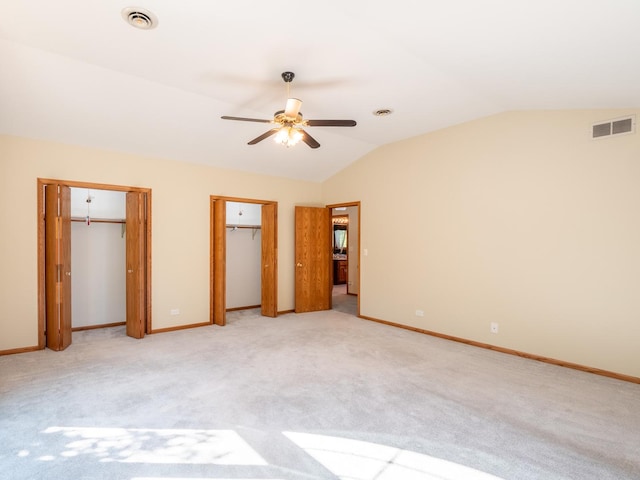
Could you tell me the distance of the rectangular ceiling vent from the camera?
3.41 meters

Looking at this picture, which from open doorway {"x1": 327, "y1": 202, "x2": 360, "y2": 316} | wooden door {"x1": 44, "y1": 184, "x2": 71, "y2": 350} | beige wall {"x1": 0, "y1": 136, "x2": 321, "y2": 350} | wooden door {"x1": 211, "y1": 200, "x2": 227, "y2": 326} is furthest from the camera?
open doorway {"x1": 327, "y1": 202, "x2": 360, "y2": 316}

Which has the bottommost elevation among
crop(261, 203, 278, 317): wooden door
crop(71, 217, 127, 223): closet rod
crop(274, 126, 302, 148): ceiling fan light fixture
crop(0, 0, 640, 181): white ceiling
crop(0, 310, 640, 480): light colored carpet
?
crop(0, 310, 640, 480): light colored carpet

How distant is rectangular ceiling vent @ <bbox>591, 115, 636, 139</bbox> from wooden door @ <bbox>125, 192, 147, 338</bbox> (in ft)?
18.3

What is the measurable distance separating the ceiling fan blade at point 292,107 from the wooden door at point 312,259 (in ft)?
11.5

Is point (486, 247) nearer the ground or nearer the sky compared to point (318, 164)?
nearer the ground

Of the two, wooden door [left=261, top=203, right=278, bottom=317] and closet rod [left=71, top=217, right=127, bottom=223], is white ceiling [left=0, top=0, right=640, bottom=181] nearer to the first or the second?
closet rod [left=71, top=217, right=127, bottom=223]

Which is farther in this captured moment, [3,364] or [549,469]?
[3,364]

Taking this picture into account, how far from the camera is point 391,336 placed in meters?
5.00

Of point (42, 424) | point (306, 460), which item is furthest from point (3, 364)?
point (306, 460)

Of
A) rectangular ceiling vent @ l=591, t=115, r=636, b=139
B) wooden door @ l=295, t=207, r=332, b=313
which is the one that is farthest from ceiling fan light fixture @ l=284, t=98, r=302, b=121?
wooden door @ l=295, t=207, r=332, b=313

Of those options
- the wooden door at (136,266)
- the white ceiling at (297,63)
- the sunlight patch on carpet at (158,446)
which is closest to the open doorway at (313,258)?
the white ceiling at (297,63)

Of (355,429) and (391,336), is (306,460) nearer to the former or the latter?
(355,429)

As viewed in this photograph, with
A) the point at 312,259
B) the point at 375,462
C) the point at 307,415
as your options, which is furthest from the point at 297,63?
the point at 312,259

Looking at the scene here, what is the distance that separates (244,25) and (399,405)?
3216mm
